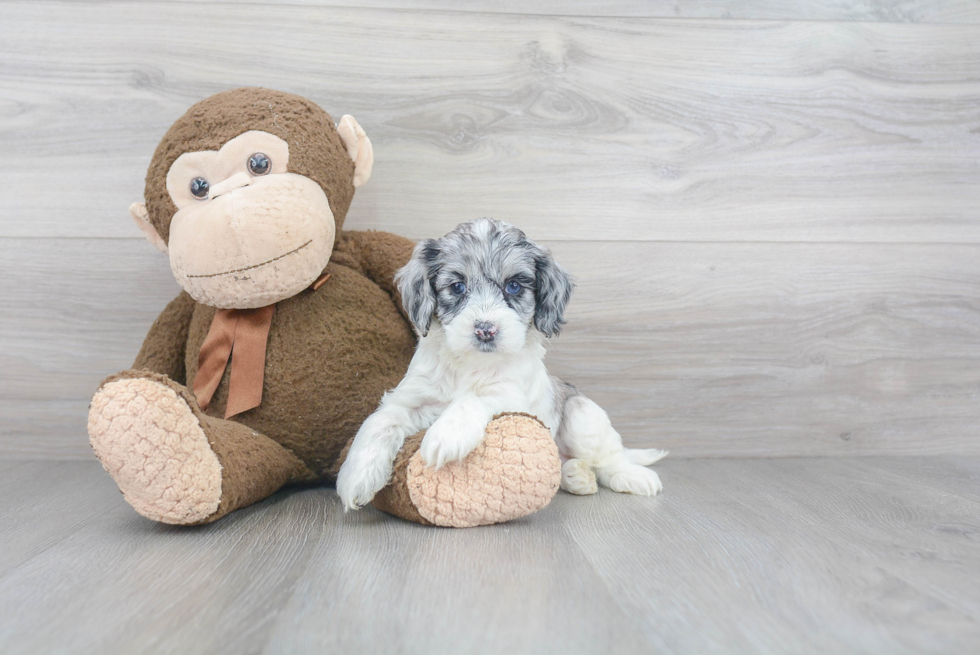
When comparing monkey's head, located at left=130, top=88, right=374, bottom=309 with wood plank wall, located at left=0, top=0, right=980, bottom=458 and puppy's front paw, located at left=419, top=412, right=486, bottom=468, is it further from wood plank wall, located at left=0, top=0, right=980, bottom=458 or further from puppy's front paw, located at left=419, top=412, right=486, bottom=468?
puppy's front paw, located at left=419, top=412, right=486, bottom=468

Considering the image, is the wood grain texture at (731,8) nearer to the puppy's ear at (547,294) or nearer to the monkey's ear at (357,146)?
the monkey's ear at (357,146)

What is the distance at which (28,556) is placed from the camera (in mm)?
1304

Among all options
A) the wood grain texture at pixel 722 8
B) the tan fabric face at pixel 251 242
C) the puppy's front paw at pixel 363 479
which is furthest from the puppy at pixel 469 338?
the wood grain texture at pixel 722 8

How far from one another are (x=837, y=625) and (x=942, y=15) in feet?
6.96

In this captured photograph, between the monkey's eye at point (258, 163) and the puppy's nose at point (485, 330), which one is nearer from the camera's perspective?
the puppy's nose at point (485, 330)

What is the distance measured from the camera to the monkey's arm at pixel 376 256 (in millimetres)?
1872

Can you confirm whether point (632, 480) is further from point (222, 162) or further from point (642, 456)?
point (222, 162)

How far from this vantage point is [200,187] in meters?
1.65

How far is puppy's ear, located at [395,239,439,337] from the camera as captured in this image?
1593 mm

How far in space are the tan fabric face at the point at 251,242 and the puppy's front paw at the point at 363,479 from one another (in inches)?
18.9

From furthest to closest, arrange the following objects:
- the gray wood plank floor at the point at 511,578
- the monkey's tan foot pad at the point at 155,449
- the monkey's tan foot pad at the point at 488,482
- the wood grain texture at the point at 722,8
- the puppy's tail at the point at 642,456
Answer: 1. the wood grain texture at the point at 722,8
2. the puppy's tail at the point at 642,456
3. the monkey's tan foot pad at the point at 488,482
4. the monkey's tan foot pad at the point at 155,449
5. the gray wood plank floor at the point at 511,578

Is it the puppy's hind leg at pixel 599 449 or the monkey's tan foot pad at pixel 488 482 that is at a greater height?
the monkey's tan foot pad at pixel 488 482

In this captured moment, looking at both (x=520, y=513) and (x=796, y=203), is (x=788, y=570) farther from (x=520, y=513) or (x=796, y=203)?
(x=796, y=203)

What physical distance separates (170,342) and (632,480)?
1.29 m
